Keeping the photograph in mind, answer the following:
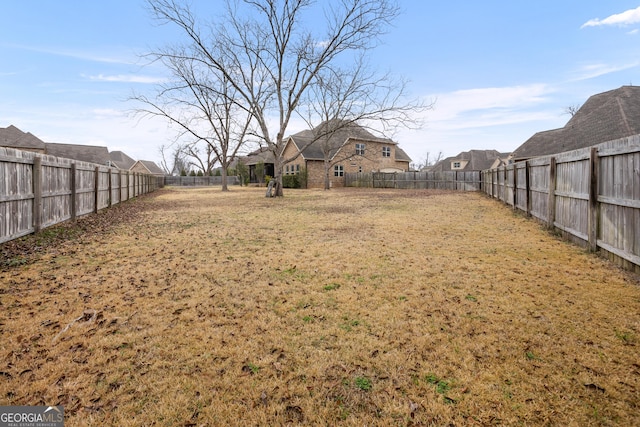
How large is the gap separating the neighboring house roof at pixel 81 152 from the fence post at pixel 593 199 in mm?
57797

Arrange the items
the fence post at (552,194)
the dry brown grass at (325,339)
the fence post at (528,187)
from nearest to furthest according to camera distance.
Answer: the dry brown grass at (325,339), the fence post at (552,194), the fence post at (528,187)

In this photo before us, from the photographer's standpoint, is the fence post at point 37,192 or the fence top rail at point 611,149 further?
the fence post at point 37,192

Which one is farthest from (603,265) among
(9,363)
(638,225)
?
(9,363)

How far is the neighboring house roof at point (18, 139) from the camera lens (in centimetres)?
3856

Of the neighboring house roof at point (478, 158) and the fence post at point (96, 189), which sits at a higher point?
the neighboring house roof at point (478, 158)

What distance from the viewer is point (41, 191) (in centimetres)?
730

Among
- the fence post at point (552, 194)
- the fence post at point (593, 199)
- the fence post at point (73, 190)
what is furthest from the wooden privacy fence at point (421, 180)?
the fence post at point (73, 190)

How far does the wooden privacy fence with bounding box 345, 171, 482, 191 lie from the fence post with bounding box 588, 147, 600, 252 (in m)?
23.9

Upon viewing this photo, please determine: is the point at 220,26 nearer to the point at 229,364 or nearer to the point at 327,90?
the point at 327,90

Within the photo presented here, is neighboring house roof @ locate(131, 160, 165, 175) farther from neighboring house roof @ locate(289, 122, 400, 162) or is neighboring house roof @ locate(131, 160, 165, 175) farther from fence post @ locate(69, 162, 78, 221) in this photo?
fence post @ locate(69, 162, 78, 221)

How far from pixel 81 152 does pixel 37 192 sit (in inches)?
2101

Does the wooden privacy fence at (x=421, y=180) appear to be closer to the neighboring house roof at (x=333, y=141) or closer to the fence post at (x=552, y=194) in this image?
the neighboring house roof at (x=333, y=141)

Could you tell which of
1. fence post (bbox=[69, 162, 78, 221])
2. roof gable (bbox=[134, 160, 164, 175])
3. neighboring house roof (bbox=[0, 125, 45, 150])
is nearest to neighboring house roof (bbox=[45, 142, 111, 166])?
neighboring house roof (bbox=[0, 125, 45, 150])

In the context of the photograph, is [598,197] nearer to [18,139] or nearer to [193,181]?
[18,139]
